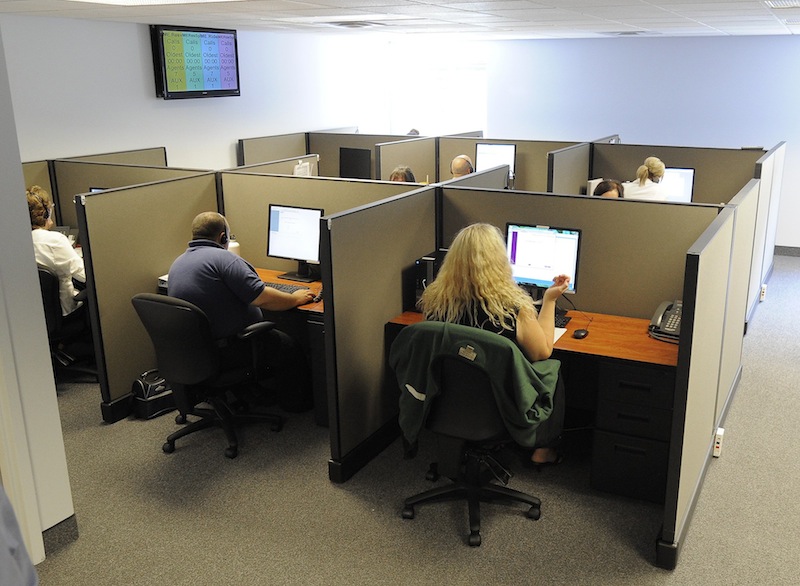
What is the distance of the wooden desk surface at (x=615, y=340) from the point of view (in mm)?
2701

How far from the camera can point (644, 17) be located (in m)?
4.97

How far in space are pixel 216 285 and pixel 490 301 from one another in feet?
4.11

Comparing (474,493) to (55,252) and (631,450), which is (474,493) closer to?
(631,450)

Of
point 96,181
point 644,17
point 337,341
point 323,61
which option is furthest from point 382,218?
point 323,61

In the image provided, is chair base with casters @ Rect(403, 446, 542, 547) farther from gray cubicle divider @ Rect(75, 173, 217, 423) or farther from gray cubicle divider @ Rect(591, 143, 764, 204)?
gray cubicle divider @ Rect(591, 143, 764, 204)

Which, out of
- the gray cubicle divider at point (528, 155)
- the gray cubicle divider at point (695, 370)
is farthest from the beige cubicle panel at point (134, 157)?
the gray cubicle divider at point (695, 370)

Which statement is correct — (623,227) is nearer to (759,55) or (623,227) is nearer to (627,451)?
(627,451)

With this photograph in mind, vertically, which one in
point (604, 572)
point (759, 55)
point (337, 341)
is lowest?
point (604, 572)

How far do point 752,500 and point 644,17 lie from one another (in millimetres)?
3433

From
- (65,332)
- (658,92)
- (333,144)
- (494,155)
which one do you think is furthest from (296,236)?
(658,92)

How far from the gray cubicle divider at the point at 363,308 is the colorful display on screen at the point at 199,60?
130 inches

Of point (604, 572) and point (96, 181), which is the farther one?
point (96, 181)

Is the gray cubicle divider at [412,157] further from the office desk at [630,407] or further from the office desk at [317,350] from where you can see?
the office desk at [630,407]

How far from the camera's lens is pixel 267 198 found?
3975 millimetres
